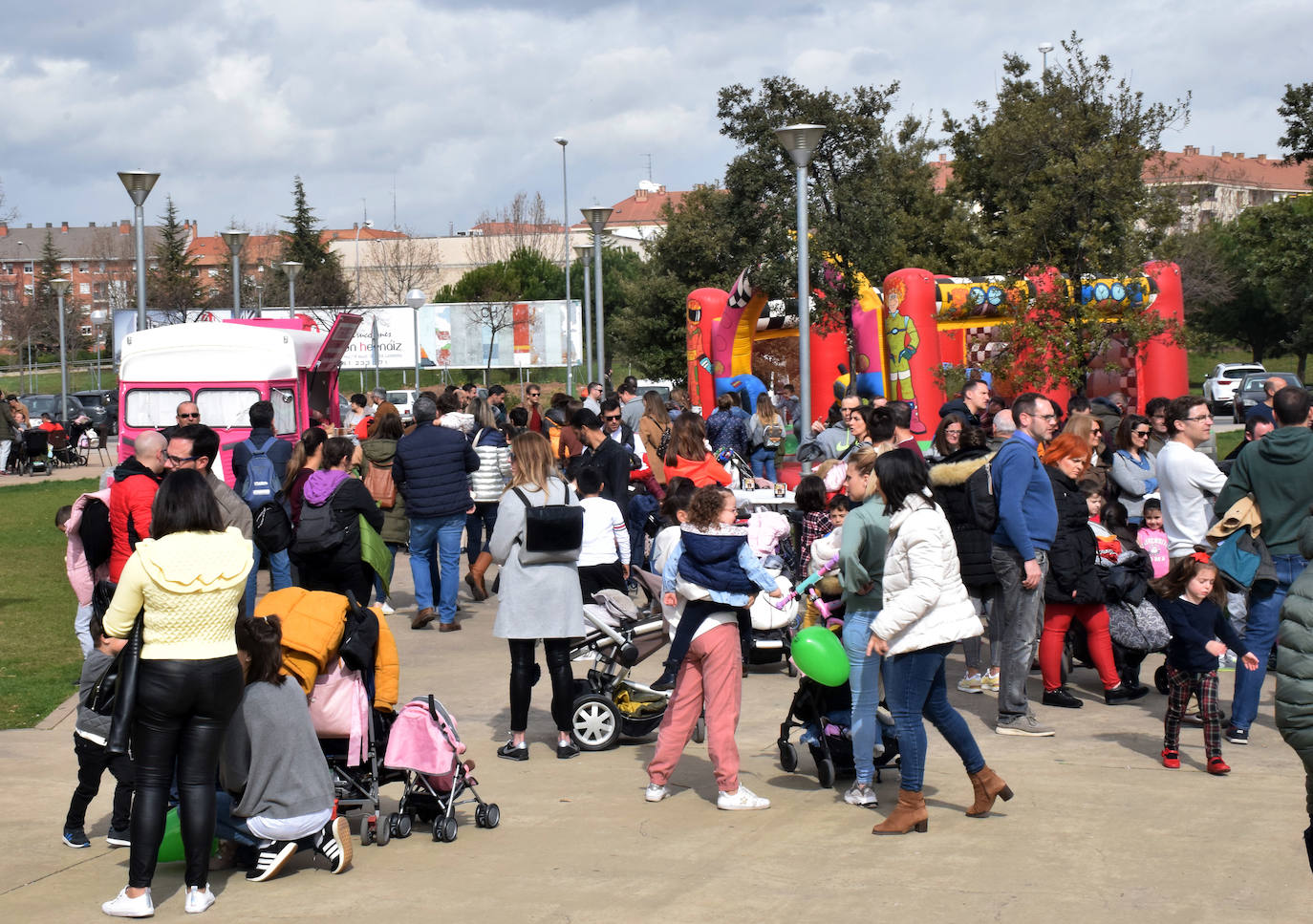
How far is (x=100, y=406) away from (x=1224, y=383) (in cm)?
3819

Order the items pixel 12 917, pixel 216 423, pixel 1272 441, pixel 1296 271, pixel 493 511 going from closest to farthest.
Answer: pixel 12 917, pixel 1272 441, pixel 493 511, pixel 216 423, pixel 1296 271

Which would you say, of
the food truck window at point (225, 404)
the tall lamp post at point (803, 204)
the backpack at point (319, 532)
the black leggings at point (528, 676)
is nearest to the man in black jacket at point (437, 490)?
the backpack at point (319, 532)

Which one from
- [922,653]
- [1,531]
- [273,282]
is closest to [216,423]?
[1,531]

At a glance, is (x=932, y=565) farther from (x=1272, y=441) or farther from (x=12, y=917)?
(x=12, y=917)

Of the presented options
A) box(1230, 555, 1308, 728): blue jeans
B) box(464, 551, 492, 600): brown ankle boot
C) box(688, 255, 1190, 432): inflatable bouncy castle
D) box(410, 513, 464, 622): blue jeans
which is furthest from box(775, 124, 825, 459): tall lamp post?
box(1230, 555, 1308, 728): blue jeans

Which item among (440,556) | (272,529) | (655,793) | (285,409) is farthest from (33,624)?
(655,793)

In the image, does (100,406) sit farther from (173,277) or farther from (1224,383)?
(1224,383)

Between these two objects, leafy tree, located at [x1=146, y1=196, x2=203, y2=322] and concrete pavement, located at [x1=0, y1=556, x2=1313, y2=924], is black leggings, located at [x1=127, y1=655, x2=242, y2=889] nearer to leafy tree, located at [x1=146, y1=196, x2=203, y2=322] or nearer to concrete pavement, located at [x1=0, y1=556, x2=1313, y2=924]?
concrete pavement, located at [x1=0, y1=556, x2=1313, y2=924]

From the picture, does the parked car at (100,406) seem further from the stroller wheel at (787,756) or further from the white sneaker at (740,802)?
the white sneaker at (740,802)

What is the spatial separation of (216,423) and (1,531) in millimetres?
5103

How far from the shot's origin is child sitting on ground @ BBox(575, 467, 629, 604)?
349 inches

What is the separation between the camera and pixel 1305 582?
384 centimetres

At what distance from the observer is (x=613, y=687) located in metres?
8.16

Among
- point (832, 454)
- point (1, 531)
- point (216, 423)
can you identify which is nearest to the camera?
point (832, 454)
